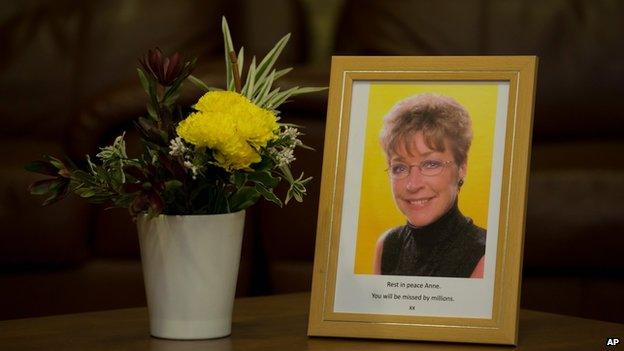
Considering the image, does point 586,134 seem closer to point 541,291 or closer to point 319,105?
point 541,291

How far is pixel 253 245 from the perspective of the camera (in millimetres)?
1953

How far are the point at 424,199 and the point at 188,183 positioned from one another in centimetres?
24

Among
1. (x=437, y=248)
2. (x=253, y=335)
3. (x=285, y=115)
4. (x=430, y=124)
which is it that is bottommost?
(x=253, y=335)

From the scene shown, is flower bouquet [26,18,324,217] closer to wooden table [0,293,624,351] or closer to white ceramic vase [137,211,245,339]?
white ceramic vase [137,211,245,339]

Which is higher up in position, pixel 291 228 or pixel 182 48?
pixel 182 48

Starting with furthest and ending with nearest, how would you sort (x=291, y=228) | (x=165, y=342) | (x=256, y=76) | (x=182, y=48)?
(x=182, y=48) → (x=291, y=228) → (x=256, y=76) → (x=165, y=342)

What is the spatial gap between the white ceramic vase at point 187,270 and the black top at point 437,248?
0.16 m

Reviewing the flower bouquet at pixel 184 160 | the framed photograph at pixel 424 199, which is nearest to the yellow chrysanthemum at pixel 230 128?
the flower bouquet at pixel 184 160

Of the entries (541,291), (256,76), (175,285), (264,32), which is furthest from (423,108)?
(264,32)

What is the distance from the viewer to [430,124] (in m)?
1.07

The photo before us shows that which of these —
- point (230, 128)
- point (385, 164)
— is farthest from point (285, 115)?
point (230, 128)

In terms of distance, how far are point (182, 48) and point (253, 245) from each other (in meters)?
0.51

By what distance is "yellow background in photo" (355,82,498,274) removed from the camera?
1.06 metres

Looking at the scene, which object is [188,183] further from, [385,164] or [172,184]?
[385,164]
